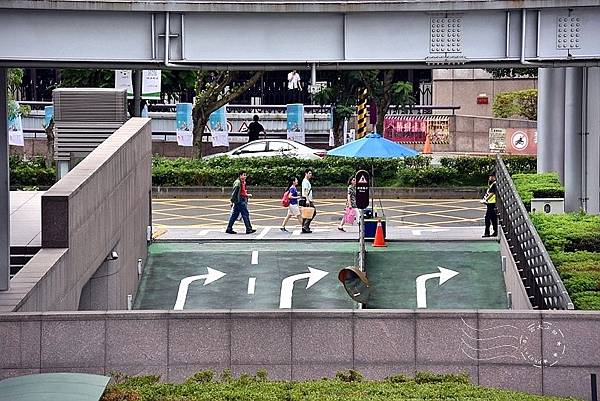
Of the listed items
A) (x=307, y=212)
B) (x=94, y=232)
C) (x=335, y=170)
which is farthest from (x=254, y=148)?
(x=94, y=232)

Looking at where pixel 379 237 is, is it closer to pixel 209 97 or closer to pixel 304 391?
pixel 304 391

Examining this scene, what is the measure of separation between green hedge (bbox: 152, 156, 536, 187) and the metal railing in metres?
10.9

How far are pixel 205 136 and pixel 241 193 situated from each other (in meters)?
23.6

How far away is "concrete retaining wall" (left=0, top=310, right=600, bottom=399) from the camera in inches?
601

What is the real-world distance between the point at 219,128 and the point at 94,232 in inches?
977

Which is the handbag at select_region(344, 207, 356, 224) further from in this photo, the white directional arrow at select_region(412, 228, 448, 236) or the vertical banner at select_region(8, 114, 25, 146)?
the vertical banner at select_region(8, 114, 25, 146)

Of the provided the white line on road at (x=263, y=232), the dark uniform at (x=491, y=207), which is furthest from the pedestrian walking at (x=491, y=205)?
the white line on road at (x=263, y=232)

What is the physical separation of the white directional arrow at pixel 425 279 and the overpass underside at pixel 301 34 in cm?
603

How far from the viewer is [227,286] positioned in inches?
990

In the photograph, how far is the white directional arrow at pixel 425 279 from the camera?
2392cm

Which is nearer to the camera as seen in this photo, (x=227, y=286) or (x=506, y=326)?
(x=506, y=326)

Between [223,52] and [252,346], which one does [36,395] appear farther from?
[223,52]

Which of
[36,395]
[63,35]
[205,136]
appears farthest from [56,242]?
[205,136]

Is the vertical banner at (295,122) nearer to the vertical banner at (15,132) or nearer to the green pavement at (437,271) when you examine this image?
the vertical banner at (15,132)
